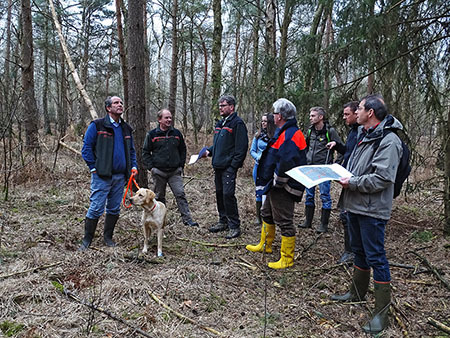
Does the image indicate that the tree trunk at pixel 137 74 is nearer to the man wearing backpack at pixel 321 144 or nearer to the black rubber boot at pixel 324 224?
the man wearing backpack at pixel 321 144

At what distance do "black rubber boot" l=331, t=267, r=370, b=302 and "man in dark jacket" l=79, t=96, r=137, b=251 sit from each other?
10.4 ft

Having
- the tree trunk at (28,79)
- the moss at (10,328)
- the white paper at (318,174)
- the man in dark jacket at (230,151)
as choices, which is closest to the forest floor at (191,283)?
the moss at (10,328)

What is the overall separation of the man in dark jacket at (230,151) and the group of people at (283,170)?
17 millimetres

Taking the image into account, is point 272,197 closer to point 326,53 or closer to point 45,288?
point 45,288

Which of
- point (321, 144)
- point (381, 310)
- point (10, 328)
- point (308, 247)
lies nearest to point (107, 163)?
point (10, 328)

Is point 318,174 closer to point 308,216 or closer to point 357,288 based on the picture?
point 357,288

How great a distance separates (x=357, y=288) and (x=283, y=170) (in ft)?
5.15

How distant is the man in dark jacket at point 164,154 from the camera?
5.77 m

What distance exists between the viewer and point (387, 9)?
5422 millimetres

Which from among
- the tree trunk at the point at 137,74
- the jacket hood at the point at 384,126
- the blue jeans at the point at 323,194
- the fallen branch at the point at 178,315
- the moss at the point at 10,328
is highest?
the tree trunk at the point at 137,74

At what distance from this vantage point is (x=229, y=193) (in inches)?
219

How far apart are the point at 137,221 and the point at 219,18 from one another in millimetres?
8665

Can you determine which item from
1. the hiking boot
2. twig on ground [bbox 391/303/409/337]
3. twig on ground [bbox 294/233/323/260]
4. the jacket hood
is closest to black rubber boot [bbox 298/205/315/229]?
twig on ground [bbox 294/233/323/260]

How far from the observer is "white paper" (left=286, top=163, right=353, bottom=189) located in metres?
3.02
